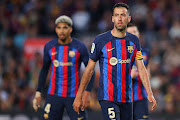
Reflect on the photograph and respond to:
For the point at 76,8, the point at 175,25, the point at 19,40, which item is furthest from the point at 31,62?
the point at 175,25

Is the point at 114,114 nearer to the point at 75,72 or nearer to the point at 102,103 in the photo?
the point at 102,103

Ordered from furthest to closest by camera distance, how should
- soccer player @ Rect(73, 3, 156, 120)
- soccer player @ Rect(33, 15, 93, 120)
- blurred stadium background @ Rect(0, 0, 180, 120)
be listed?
blurred stadium background @ Rect(0, 0, 180, 120) < soccer player @ Rect(33, 15, 93, 120) < soccer player @ Rect(73, 3, 156, 120)

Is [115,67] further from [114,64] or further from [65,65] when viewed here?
[65,65]

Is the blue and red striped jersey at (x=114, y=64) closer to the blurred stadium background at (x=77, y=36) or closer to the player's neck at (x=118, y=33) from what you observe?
the player's neck at (x=118, y=33)

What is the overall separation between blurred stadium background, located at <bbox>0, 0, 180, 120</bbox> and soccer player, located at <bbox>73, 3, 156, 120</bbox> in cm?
454

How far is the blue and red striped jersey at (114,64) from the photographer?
5.82 m

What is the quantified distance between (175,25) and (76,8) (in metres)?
3.75

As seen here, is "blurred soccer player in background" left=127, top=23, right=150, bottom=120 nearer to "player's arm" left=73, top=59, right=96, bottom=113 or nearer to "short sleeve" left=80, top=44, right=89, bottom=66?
"short sleeve" left=80, top=44, right=89, bottom=66

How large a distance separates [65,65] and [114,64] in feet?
4.72

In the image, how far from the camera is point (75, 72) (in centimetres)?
704

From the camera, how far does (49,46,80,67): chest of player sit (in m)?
7.03

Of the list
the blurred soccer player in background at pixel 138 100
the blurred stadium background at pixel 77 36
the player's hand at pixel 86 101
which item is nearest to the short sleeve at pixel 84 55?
the player's hand at pixel 86 101

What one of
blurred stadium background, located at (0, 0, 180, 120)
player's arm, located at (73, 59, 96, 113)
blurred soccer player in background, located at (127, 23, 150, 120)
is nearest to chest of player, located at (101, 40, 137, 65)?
player's arm, located at (73, 59, 96, 113)

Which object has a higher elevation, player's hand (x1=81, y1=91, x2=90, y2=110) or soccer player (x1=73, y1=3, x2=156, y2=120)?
soccer player (x1=73, y1=3, x2=156, y2=120)
